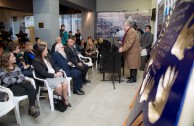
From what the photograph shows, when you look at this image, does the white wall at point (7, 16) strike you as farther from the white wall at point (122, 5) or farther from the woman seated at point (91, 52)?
the woman seated at point (91, 52)

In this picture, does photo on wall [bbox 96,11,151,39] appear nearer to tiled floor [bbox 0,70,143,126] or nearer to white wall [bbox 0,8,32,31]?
white wall [bbox 0,8,32,31]

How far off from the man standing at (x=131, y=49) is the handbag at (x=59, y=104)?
1.86 m

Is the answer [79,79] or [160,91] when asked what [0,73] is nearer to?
[79,79]

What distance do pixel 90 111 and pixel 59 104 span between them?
1.66 ft

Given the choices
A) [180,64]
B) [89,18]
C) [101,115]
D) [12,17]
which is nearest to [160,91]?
[180,64]

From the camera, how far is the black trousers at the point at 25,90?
229cm

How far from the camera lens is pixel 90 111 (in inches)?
105

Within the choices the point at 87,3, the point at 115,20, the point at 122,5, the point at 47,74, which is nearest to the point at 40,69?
the point at 47,74

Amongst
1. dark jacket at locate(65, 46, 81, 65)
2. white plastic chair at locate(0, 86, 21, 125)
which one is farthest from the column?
white plastic chair at locate(0, 86, 21, 125)

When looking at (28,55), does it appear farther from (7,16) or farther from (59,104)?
(7,16)

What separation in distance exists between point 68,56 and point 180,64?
123 inches

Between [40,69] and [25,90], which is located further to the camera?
[40,69]

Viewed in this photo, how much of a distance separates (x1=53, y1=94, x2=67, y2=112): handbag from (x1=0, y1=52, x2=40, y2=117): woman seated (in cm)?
40

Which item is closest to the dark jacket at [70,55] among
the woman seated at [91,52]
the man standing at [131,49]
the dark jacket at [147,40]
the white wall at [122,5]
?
the man standing at [131,49]
